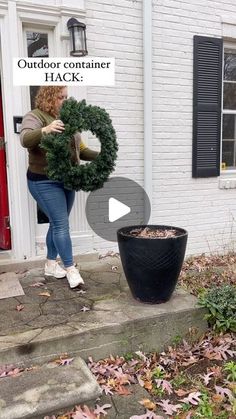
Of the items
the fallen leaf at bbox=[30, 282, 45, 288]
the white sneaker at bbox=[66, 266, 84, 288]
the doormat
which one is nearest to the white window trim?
the white sneaker at bbox=[66, 266, 84, 288]

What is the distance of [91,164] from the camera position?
2.89 metres

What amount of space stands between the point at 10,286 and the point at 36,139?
1221 mm

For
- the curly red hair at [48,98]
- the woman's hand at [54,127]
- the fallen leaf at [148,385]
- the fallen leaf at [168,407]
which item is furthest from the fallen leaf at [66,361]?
the curly red hair at [48,98]

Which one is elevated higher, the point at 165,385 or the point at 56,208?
the point at 56,208

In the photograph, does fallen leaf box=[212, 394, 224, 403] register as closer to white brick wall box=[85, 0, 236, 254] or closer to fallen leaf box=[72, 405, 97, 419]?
fallen leaf box=[72, 405, 97, 419]

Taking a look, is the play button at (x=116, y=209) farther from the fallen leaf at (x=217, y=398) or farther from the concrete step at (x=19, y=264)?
the fallen leaf at (x=217, y=398)

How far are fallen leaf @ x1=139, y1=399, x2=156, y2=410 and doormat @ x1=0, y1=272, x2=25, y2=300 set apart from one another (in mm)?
1275

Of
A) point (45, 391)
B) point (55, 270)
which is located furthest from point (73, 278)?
point (45, 391)

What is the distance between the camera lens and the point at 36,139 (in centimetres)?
269

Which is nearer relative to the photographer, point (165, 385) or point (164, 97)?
point (165, 385)

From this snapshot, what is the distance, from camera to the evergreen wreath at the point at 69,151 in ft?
8.72

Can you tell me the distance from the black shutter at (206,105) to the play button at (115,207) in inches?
31.0

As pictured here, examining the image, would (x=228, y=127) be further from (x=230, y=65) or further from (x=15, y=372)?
(x=15, y=372)

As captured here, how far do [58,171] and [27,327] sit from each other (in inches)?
41.5
